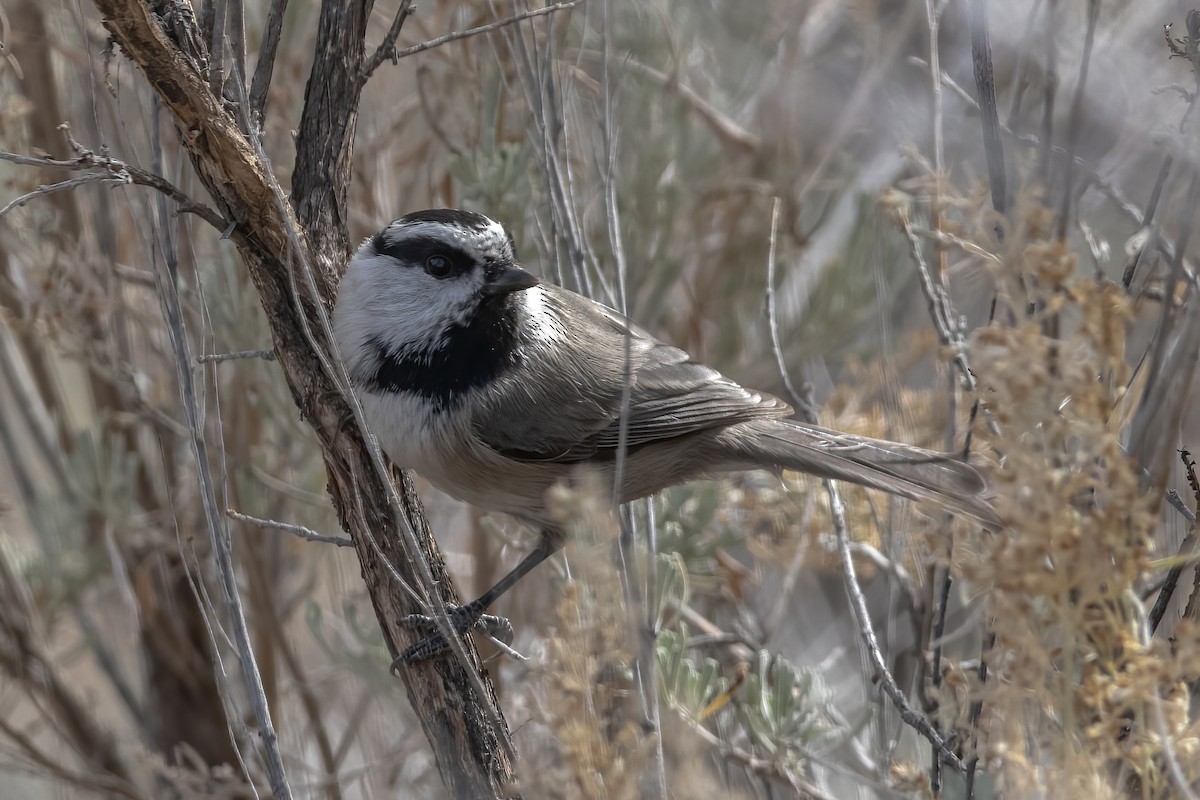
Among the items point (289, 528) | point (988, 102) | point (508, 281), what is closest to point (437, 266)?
point (508, 281)

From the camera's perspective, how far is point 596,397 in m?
3.33

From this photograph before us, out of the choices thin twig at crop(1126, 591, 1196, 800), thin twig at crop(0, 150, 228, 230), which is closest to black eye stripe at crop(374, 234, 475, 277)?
thin twig at crop(0, 150, 228, 230)

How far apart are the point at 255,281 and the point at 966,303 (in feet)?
11.3

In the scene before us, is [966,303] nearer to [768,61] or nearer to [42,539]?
[768,61]

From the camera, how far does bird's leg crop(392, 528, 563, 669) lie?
2.63 meters

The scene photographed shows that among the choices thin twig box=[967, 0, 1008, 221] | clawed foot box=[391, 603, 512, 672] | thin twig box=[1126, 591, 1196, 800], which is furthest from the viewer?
clawed foot box=[391, 603, 512, 672]

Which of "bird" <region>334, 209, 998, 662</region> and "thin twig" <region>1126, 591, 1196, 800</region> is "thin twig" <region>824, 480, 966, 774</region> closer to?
"bird" <region>334, 209, 998, 662</region>

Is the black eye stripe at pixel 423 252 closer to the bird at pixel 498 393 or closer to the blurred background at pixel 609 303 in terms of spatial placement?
the bird at pixel 498 393

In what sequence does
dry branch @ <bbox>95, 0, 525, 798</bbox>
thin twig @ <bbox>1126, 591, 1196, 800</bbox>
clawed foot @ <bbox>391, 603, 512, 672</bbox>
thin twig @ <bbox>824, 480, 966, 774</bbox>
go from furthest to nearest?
clawed foot @ <bbox>391, 603, 512, 672</bbox>
dry branch @ <bbox>95, 0, 525, 798</bbox>
thin twig @ <bbox>824, 480, 966, 774</bbox>
thin twig @ <bbox>1126, 591, 1196, 800</bbox>

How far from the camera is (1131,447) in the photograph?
6.92ft

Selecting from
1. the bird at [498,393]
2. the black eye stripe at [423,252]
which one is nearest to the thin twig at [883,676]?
the bird at [498,393]

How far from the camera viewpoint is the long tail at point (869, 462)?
9.50 feet

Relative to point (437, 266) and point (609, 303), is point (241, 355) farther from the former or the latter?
point (609, 303)

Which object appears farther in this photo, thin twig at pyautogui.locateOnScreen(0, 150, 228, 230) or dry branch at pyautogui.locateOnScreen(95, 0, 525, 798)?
dry branch at pyautogui.locateOnScreen(95, 0, 525, 798)
